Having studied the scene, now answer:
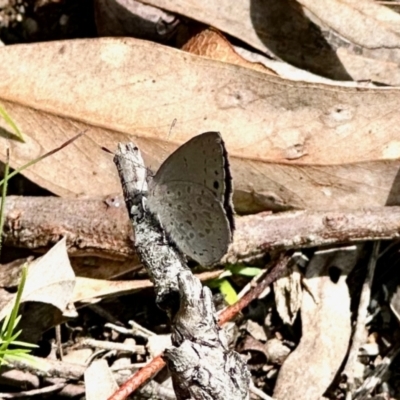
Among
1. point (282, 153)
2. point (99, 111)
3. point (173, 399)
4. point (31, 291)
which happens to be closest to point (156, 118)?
point (99, 111)

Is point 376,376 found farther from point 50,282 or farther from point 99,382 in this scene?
point 50,282

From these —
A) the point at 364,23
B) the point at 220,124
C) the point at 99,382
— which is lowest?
the point at 99,382

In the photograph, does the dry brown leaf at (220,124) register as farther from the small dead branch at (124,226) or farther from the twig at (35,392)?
the twig at (35,392)

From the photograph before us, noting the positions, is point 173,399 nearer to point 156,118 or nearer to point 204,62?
point 156,118

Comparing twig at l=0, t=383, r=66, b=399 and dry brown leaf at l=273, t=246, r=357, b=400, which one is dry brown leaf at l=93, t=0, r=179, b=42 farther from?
twig at l=0, t=383, r=66, b=399

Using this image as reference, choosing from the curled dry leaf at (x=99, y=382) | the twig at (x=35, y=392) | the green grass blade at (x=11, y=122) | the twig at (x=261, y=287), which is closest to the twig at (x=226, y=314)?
the twig at (x=261, y=287)

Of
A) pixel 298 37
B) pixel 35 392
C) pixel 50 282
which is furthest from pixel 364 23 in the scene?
pixel 35 392
